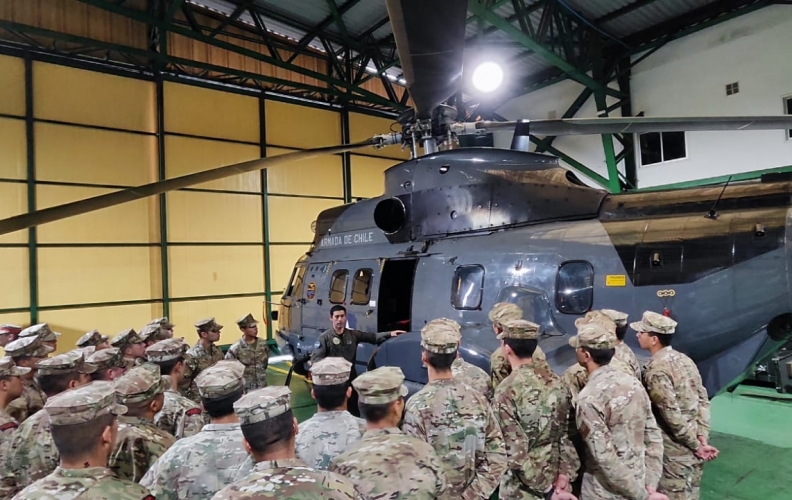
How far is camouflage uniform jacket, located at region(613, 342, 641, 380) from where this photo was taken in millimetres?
3619

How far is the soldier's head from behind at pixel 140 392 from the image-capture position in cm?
264

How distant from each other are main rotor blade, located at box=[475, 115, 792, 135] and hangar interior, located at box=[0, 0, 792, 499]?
183 inches

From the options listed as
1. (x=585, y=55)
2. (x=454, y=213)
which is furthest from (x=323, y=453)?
(x=585, y=55)

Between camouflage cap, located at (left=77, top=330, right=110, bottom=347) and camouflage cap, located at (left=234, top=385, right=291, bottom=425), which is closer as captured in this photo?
camouflage cap, located at (left=234, top=385, right=291, bottom=425)

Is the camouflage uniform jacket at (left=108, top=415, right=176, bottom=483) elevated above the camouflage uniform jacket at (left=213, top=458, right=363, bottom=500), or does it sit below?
below

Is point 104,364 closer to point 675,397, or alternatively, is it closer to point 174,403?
point 174,403

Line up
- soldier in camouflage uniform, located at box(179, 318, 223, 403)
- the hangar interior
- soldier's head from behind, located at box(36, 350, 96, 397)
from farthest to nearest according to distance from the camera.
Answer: the hangar interior, soldier in camouflage uniform, located at box(179, 318, 223, 403), soldier's head from behind, located at box(36, 350, 96, 397)

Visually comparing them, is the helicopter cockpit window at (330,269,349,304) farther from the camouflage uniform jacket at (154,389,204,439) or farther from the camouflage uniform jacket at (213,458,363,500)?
the camouflage uniform jacket at (213,458,363,500)

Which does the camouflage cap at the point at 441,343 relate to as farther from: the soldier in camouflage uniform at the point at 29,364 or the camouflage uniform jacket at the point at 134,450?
the soldier in camouflage uniform at the point at 29,364

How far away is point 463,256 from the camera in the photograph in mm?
5441

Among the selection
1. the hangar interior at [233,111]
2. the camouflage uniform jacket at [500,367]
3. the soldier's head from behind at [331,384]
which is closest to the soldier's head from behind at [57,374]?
the soldier's head from behind at [331,384]

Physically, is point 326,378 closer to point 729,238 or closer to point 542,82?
point 729,238

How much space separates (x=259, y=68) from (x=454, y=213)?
10947 millimetres

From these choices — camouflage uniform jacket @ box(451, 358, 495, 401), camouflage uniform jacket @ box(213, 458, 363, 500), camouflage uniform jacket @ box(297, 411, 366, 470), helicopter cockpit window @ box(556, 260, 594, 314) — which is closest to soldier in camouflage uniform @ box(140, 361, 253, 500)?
camouflage uniform jacket @ box(297, 411, 366, 470)
